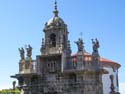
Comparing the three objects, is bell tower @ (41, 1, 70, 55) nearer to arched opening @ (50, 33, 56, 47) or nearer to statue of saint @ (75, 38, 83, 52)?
arched opening @ (50, 33, 56, 47)

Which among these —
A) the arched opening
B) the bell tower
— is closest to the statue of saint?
the bell tower

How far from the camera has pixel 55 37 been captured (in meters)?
31.0

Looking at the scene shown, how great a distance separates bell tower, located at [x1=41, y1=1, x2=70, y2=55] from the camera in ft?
99.9

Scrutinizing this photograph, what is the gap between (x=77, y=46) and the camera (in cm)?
2916

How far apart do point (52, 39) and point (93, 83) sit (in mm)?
5693

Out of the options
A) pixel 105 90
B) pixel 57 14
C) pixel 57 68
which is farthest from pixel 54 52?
pixel 105 90

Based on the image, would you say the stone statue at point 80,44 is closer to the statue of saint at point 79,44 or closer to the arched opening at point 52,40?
the statue of saint at point 79,44

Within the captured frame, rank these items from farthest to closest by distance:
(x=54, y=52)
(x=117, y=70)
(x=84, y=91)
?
(x=117, y=70) → (x=54, y=52) → (x=84, y=91)

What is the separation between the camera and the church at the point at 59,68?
1124 inches

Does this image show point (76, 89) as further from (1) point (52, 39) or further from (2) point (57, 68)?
(1) point (52, 39)

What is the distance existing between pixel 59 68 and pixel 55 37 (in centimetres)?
295

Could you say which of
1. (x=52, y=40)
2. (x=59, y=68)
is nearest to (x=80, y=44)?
(x=59, y=68)

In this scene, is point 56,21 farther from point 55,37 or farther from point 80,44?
point 80,44

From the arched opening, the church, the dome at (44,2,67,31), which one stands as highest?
the dome at (44,2,67,31)
